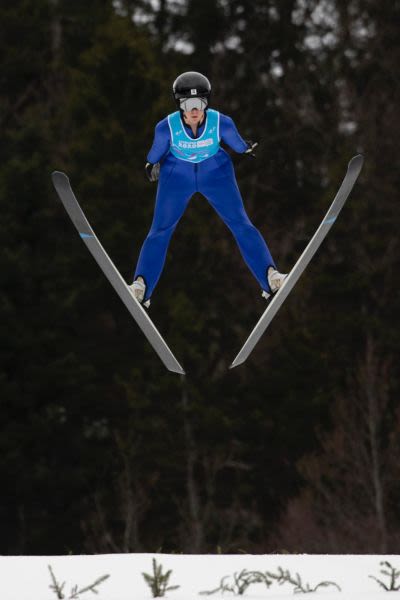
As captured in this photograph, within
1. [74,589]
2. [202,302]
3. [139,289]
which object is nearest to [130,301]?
[139,289]

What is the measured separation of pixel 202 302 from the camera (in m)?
35.8

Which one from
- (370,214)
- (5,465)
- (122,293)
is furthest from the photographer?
(370,214)

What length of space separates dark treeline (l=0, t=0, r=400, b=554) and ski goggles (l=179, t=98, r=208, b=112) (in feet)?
85.7

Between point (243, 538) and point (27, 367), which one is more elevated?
point (27, 367)

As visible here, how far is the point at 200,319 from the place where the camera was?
34875mm

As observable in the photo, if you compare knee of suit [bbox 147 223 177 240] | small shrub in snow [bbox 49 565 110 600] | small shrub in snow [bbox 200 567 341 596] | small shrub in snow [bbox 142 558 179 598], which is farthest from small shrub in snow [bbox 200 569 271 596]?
knee of suit [bbox 147 223 177 240]

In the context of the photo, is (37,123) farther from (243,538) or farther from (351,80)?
(243,538)

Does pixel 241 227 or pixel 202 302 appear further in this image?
pixel 202 302

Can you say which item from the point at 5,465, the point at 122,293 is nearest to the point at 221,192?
the point at 122,293

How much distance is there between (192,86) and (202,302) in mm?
28772

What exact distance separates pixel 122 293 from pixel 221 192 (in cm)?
Result: 88

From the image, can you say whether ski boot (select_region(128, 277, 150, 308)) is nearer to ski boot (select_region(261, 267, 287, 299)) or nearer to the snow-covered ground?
ski boot (select_region(261, 267, 287, 299))

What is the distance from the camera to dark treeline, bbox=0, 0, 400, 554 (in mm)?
34000

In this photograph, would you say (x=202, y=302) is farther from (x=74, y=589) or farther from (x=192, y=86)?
(x=74, y=589)
